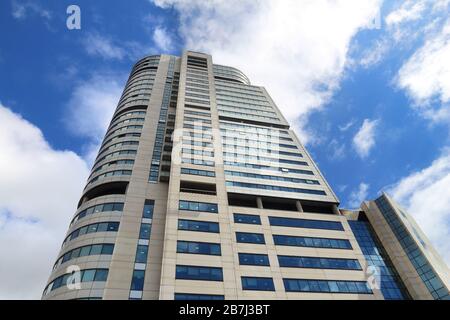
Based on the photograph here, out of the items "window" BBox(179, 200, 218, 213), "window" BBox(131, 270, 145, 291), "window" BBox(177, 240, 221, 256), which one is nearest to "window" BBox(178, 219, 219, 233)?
"window" BBox(177, 240, 221, 256)

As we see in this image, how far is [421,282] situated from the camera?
43.3 meters

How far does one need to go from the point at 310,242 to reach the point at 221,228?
14.0 m

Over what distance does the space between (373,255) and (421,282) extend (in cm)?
729

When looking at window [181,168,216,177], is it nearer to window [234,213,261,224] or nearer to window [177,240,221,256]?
window [234,213,261,224]

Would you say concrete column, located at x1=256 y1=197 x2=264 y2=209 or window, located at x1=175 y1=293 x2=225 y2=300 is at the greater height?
concrete column, located at x1=256 y1=197 x2=264 y2=209

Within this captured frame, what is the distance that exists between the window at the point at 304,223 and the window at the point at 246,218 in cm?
230

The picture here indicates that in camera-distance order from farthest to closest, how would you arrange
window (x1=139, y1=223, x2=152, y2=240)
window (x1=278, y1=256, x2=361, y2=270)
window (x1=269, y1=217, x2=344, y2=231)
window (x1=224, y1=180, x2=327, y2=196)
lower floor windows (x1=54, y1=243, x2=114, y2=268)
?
window (x1=224, y1=180, x2=327, y2=196) → window (x1=269, y1=217, x2=344, y2=231) → window (x1=139, y1=223, x2=152, y2=240) → window (x1=278, y1=256, x2=361, y2=270) → lower floor windows (x1=54, y1=243, x2=114, y2=268)

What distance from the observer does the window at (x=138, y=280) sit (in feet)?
122

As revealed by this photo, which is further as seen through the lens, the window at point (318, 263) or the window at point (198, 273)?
the window at point (318, 263)

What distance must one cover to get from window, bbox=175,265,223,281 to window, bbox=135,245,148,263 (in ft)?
Answer: 22.2

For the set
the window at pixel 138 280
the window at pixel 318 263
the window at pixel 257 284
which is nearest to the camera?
the window at pixel 257 284

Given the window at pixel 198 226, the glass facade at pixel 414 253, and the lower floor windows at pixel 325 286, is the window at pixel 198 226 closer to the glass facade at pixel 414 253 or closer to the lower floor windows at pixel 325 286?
the lower floor windows at pixel 325 286

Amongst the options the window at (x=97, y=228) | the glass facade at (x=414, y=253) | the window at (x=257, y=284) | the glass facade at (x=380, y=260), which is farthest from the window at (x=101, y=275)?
the glass facade at (x=414, y=253)

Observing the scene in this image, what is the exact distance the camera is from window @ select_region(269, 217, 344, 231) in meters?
47.1
